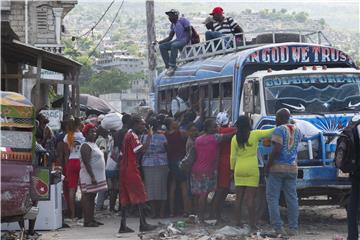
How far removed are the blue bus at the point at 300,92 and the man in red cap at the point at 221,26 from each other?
150 cm

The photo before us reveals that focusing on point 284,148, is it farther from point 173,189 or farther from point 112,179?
point 112,179

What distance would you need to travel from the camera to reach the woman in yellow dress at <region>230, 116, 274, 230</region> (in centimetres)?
1169

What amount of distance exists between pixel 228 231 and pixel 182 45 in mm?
6813

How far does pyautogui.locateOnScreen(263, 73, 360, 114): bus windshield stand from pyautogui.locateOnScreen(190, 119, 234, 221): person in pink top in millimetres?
916

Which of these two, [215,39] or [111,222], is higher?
[215,39]

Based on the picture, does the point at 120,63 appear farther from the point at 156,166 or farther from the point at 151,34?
the point at 156,166

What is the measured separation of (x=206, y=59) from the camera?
53.5ft

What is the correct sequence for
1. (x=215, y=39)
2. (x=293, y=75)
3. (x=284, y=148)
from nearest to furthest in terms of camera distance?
(x=284, y=148) < (x=293, y=75) < (x=215, y=39)

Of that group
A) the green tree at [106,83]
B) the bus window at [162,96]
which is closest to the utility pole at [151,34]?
the bus window at [162,96]

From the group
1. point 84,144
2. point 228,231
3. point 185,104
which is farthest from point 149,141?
point 185,104

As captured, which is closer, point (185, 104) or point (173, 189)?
point (173, 189)

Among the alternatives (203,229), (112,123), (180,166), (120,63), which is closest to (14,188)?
(203,229)

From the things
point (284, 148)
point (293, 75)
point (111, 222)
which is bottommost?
point (111, 222)

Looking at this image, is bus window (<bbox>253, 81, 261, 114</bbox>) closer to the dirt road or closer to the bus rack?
the dirt road
